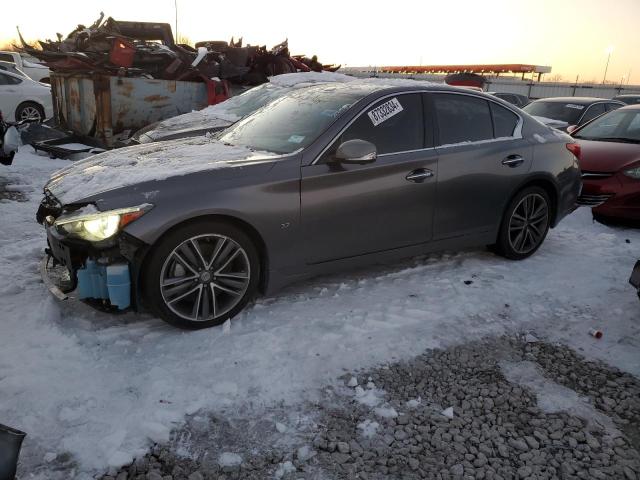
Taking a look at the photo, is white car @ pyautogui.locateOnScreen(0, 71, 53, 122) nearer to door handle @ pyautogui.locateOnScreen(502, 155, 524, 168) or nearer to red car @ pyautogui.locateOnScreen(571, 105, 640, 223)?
door handle @ pyautogui.locateOnScreen(502, 155, 524, 168)

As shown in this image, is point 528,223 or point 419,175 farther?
point 528,223

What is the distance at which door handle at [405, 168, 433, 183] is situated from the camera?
409 centimetres

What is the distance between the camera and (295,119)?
4227 millimetres

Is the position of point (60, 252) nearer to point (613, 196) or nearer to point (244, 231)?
point (244, 231)

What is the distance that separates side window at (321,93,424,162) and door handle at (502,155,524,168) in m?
0.97

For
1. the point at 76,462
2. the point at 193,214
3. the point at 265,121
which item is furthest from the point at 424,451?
the point at 265,121

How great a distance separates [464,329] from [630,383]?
3.44 ft

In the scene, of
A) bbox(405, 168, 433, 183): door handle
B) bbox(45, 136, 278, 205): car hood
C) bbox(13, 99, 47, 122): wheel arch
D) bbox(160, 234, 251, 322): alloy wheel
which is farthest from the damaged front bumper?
bbox(13, 99, 47, 122): wheel arch

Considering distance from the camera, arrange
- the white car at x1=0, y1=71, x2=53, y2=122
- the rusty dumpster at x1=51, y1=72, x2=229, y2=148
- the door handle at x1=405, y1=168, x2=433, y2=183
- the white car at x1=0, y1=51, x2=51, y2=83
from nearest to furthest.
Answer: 1. the door handle at x1=405, y1=168, x2=433, y2=183
2. the rusty dumpster at x1=51, y1=72, x2=229, y2=148
3. the white car at x1=0, y1=71, x2=53, y2=122
4. the white car at x1=0, y1=51, x2=51, y2=83

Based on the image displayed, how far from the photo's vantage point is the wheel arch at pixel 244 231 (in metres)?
3.22

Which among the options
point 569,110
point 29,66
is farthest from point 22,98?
point 569,110

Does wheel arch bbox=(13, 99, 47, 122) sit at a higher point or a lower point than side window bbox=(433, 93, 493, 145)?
lower

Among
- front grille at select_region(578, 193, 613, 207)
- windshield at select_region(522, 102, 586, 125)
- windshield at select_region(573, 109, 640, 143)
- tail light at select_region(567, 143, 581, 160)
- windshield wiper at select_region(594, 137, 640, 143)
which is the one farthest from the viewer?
windshield at select_region(522, 102, 586, 125)

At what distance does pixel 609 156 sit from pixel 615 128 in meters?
1.13
